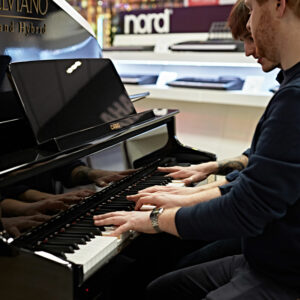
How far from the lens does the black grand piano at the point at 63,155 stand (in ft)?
3.91

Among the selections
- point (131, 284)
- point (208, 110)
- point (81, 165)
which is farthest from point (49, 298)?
point (208, 110)

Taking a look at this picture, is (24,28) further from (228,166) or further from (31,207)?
(228,166)

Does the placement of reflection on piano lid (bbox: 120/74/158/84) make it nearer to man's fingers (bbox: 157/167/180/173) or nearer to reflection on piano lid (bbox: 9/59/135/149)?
reflection on piano lid (bbox: 9/59/135/149)

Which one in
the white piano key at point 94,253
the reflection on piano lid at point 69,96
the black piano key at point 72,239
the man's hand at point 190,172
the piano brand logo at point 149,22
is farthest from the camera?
the piano brand logo at point 149,22

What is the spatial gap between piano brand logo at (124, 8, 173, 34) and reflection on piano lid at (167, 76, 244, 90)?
0.89 m

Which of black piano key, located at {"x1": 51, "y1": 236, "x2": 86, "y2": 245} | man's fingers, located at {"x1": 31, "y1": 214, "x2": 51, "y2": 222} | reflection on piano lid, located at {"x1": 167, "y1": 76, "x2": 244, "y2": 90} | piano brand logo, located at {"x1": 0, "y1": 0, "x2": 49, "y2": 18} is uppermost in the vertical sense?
piano brand logo, located at {"x1": 0, "y1": 0, "x2": 49, "y2": 18}

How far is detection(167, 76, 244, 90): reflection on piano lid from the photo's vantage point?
13.1 ft

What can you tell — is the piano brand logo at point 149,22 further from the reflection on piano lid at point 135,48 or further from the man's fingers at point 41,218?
the man's fingers at point 41,218

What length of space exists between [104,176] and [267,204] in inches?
29.1

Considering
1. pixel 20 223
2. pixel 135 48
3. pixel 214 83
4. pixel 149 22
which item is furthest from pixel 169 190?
pixel 149 22

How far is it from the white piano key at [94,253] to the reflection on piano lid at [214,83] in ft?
9.40

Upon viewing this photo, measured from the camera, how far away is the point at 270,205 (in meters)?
1.16

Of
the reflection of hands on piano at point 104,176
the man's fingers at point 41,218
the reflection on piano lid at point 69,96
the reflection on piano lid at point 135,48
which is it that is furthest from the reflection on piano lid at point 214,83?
the man's fingers at point 41,218

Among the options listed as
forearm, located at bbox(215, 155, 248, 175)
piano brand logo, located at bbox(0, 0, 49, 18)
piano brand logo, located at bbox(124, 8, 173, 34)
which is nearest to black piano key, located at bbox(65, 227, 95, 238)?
forearm, located at bbox(215, 155, 248, 175)
